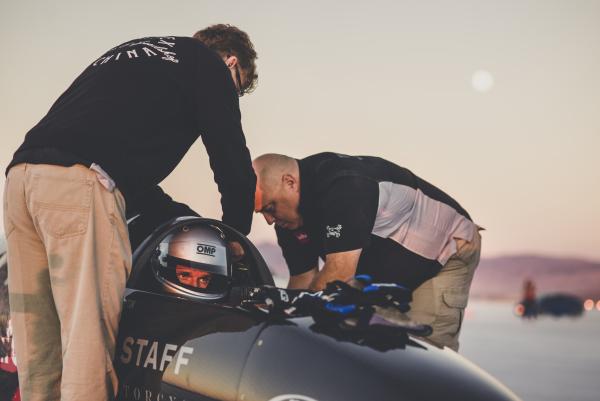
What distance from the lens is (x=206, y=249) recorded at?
3.01 m

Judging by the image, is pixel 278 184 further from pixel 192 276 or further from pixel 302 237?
pixel 192 276

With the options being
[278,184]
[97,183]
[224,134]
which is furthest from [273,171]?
[97,183]

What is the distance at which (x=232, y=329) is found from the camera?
2336 millimetres

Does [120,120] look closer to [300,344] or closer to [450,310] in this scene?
[300,344]

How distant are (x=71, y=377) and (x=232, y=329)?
555 mm

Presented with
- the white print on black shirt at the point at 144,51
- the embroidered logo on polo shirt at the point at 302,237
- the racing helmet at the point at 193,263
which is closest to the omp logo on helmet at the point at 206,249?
the racing helmet at the point at 193,263

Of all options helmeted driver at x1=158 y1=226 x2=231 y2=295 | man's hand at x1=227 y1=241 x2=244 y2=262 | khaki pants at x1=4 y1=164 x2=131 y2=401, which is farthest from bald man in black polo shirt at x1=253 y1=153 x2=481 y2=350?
khaki pants at x1=4 y1=164 x2=131 y2=401

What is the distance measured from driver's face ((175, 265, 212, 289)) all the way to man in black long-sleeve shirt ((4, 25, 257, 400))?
0.25m

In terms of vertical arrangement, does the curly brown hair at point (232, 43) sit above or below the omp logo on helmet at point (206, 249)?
above

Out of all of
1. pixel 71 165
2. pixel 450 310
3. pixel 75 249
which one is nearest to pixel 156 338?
Result: pixel 75 249

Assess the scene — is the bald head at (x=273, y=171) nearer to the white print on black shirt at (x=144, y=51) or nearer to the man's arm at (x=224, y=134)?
the man's arm at (x=224, y=134)

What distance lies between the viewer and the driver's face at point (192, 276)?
2.98 metres

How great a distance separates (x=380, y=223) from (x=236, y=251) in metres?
0.89


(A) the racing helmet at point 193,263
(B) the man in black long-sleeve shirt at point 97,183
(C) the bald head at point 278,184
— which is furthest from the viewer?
(C) the bald head at point 278,184
